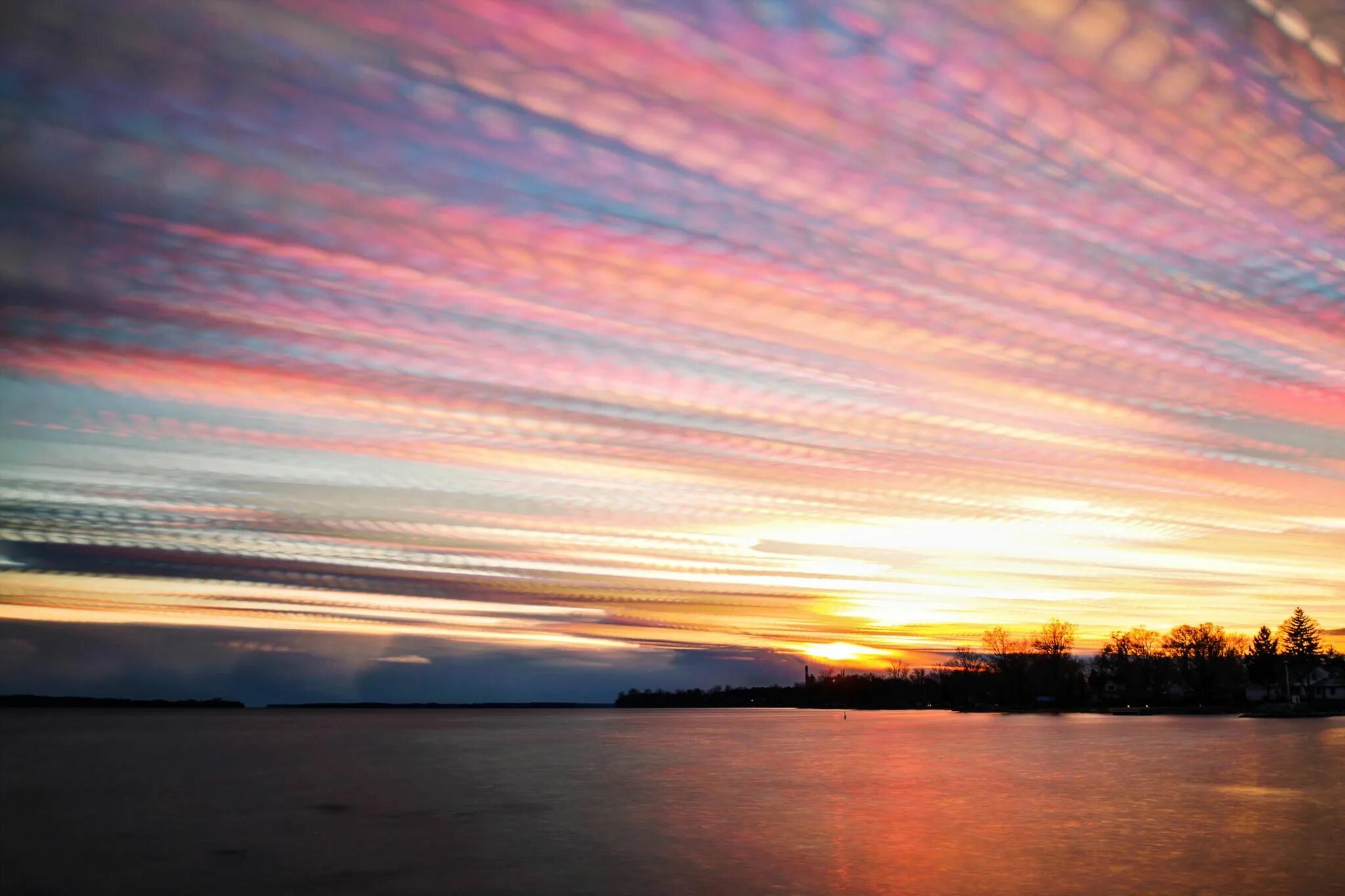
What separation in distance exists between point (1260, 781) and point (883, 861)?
2733 cm

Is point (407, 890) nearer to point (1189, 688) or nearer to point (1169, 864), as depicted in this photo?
point (1169, 864)

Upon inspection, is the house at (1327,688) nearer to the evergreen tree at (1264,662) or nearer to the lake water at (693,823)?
the evergreen tree at (1264,662)

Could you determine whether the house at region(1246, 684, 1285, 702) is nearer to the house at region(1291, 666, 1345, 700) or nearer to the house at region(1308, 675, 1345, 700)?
the house at region(1291, 666, 1345, 700)

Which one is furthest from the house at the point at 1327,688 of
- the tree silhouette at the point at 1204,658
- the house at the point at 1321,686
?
the tree silhouette at the point at 1204,658

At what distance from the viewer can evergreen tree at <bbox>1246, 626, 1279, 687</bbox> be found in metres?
178

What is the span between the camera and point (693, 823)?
105ft

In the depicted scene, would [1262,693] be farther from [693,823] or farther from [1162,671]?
[693,823]

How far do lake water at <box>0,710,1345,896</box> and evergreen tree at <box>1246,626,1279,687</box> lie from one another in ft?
410

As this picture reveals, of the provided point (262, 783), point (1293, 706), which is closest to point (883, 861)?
point (262, 783)

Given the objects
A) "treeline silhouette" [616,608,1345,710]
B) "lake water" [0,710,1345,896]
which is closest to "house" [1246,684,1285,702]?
"treeline silhouette" [616,608,1345,710]

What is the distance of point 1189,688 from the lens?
579ft

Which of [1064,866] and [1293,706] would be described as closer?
[1064,866]

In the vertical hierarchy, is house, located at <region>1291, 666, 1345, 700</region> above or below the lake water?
above

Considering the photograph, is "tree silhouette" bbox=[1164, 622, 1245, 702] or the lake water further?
"tree silhouette" bbox=[1164, 622, 1245, 702]
